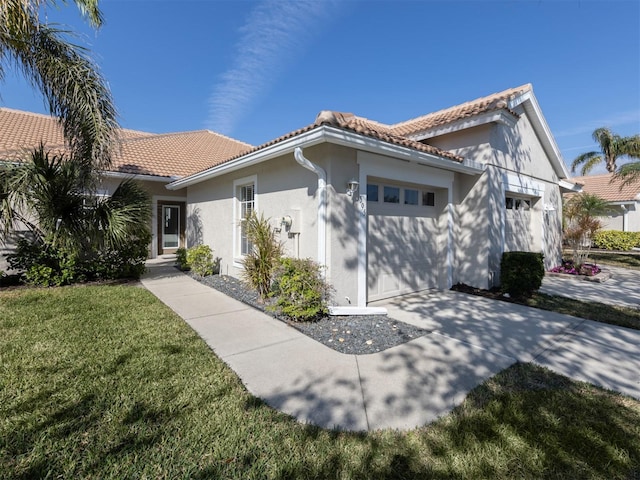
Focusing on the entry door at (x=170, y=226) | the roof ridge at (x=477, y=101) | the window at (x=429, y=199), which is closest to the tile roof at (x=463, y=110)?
the roof ridge at (x=477, y=101)

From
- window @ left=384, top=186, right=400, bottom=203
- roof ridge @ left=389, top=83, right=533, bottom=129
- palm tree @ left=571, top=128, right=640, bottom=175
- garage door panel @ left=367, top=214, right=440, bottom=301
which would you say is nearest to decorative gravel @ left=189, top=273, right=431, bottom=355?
garage door panel @ left=367, top=214, right=440, bottom=301

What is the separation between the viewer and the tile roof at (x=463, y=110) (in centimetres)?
860

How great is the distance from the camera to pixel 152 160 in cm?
1462

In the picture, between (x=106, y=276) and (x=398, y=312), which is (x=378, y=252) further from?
(x=106, y=276)

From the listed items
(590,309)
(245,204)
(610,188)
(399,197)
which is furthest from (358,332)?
(610,188)

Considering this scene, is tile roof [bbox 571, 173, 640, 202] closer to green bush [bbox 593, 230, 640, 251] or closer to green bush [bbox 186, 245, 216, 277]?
green bush [bbox 593, 230, 640, 251]

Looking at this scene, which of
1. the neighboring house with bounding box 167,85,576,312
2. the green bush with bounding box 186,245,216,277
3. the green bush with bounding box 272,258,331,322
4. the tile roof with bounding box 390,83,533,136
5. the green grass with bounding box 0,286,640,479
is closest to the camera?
the green grass with bounding box 0,286,640,479

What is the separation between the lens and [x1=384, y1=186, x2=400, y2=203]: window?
24.2 ft

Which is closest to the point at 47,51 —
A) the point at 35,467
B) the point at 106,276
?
the point at 106,276

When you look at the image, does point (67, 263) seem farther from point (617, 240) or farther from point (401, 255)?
point (617, 240)

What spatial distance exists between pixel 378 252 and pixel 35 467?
242 inches

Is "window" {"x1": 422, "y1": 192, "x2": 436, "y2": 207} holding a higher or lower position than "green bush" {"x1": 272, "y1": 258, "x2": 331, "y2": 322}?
higher

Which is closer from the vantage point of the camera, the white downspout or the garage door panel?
the white downspout

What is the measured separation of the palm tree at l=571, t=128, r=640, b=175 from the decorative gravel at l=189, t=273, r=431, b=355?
2851 centimetres
